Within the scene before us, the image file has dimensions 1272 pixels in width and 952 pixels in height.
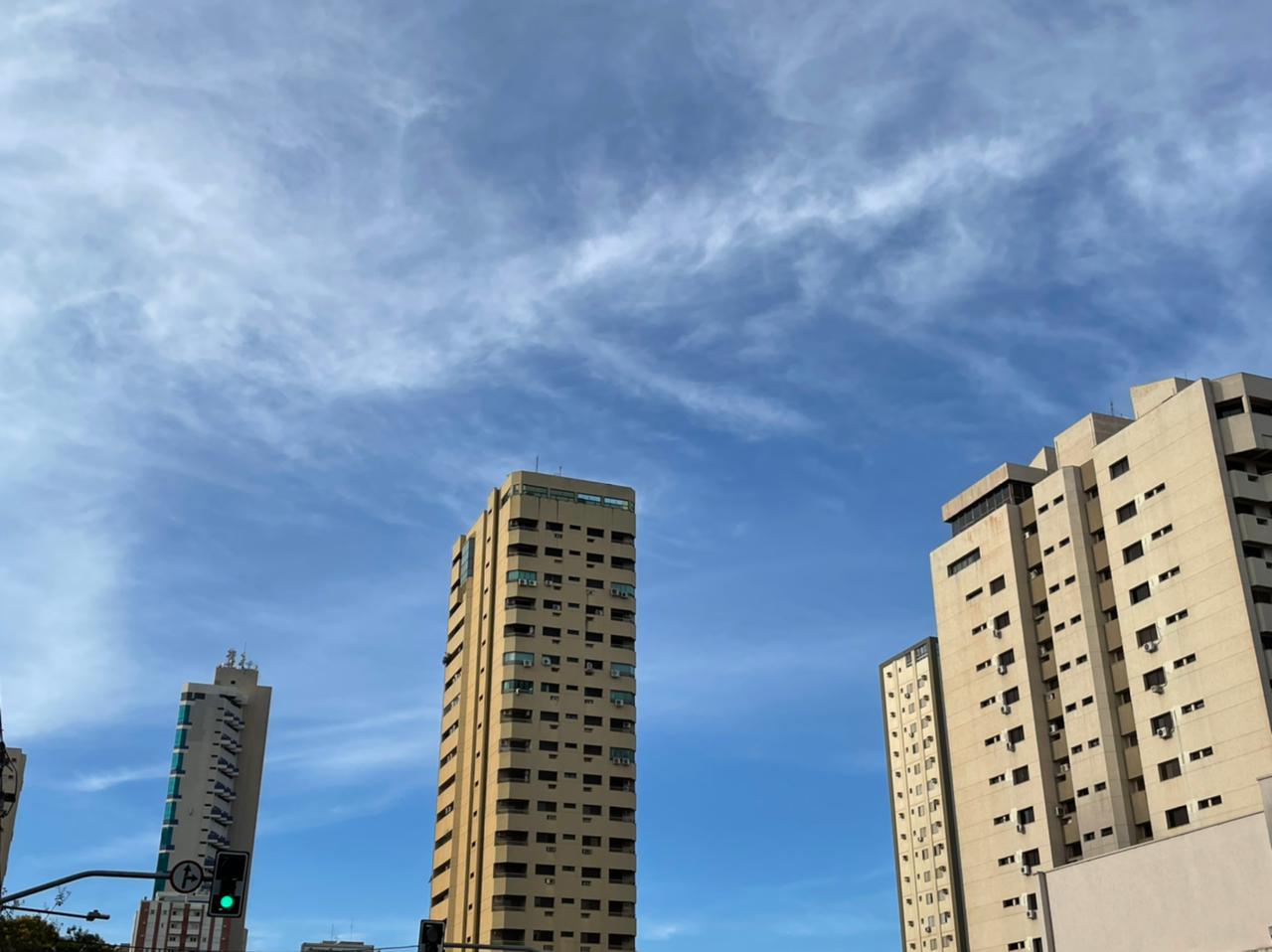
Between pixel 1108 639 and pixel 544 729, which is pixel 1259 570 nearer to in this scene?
pixel 1108 639

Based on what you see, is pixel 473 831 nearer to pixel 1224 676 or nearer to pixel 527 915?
pixel 527 915

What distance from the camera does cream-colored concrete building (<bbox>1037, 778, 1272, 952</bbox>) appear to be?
173 ft

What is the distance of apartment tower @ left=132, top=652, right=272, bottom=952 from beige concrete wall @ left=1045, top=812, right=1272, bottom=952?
13415 cm

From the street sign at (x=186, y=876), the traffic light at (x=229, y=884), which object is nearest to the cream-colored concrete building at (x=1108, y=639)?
the traffic light at (x=229, y=884)

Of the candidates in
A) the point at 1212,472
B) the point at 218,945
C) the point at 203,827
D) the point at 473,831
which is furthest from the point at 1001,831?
the point at 218,945

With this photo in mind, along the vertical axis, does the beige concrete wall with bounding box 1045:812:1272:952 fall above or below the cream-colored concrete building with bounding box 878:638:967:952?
below

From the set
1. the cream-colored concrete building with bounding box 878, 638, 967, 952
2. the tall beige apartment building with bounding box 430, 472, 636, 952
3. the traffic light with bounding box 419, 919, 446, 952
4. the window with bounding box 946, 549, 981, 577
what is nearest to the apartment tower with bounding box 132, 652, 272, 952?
the tall beige apartment building with bounding box 430, 472, 636, 952

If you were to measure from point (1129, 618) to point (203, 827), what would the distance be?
456ft

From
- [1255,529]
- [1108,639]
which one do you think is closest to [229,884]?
[1255,529]

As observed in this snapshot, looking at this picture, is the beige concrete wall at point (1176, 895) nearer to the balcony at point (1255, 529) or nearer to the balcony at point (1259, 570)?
the balcony at point (1259, 570)

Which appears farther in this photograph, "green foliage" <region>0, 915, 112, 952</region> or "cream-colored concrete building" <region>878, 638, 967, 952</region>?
"cream-colored concrete building" <region>878, 638, 967, 952</region>

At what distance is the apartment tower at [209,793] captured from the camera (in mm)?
176500

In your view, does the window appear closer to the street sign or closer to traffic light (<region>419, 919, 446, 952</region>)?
traffic light (<region>419, 919, 446, 952</region>)

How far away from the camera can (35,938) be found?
6806 centimetres
